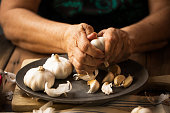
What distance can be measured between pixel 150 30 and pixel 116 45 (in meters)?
0.35

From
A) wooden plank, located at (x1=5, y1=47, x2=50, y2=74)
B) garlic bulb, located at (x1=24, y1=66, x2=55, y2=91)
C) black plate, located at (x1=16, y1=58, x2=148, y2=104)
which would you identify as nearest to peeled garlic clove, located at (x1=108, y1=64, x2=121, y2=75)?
black plate, located at (x1=16, y1=58, x2=148, y2=104)

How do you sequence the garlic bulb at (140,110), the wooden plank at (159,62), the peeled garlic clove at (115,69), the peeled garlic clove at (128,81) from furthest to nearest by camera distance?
1. the wooden plank at (159,62)
2. the peeled garlic clove at (115,69)
3. the peeled garlic clove at (128,81)
4. the garlic bulb at (140,110)

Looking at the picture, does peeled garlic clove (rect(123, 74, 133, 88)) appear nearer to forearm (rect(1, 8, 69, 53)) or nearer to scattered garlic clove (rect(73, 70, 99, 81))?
scattered garlic clove (rect(73, 70, 99, 81))

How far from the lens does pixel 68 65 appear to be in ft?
3.42

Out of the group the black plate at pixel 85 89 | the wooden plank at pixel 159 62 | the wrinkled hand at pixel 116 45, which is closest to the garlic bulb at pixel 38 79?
the black plate at pixel 85 89

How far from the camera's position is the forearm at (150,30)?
1.29 m

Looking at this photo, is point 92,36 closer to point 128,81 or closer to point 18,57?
point 128,81

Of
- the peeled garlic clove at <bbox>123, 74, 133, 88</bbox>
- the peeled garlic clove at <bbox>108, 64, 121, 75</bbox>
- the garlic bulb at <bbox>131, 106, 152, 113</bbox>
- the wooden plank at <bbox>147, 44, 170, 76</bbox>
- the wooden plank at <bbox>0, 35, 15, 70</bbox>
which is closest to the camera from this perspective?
the garlic bulb at <bbox>131, 106, 152, 113</bbox>

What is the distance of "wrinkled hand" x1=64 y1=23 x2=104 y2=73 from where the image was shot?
1.00 metres

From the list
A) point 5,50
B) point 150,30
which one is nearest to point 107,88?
point 150,30

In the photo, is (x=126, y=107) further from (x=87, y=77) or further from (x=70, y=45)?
(x=70, y=45)

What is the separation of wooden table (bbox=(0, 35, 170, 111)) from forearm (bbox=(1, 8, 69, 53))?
1.5 inches

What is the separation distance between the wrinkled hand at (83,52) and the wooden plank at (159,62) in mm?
Result: 281

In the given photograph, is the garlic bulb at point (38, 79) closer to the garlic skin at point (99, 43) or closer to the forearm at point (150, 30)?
the garlic skin at point (99, 43)
